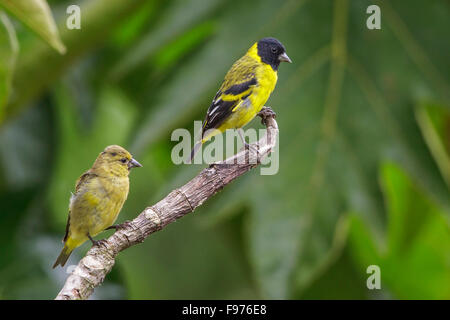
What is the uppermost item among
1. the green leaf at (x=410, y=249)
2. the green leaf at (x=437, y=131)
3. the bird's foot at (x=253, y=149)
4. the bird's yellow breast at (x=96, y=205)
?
the green leaf at (x=437, y=131)

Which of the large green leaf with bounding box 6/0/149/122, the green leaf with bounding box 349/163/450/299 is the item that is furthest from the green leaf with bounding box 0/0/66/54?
the green leaf with bounding box 349/163/450/299

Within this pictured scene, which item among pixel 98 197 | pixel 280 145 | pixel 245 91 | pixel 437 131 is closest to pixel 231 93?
pixel 245 91

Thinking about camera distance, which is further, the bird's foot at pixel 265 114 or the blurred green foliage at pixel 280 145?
the blurred green foliage at pixel 280 145

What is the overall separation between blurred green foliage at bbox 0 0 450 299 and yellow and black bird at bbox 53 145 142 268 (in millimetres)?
407

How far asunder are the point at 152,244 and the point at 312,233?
717 millimetres

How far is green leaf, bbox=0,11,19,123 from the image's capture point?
584 mm

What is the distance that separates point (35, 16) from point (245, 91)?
0.66 feet

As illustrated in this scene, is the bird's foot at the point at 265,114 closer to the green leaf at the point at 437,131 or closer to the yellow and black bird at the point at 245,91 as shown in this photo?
the yellow and black bird at the point at 245,91

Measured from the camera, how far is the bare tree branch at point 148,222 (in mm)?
396

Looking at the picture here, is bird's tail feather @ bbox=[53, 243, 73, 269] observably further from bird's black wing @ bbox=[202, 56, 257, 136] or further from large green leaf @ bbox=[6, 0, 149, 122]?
large green leaf @ bbox=[6, 0, 149, 122]

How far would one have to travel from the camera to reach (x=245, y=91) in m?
0.58

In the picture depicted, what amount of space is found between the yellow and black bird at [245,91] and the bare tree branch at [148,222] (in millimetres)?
73

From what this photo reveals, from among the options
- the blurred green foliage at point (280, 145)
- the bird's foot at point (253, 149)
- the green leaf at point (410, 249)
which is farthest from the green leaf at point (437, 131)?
the bird's foot at point (253, 149)

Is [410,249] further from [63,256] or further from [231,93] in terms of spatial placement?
[63,256]
